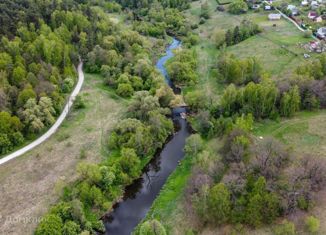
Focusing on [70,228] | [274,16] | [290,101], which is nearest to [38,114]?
[70,228]

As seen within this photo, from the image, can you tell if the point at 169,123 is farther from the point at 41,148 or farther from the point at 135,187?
the point at 41,148

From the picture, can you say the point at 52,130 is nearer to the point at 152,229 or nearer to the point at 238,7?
the point at 152,229

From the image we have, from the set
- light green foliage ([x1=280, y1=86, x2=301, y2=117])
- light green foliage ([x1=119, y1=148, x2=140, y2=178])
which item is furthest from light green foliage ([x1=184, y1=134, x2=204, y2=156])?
light green foliage ([x1=280, y1=86, x2=301, y2=117])

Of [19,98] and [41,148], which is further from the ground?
→ [19,98]

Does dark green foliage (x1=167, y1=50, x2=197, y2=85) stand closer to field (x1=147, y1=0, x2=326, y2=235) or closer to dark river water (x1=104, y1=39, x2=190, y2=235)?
field (x1=147, y1=0, x2=326, y2=235)

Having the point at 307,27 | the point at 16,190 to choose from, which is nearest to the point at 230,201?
the point at 16,190

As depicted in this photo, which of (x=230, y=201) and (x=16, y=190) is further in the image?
(x=16, y=190)

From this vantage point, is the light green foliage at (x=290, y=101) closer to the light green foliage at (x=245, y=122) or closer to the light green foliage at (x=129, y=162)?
the light green foliage at (x=245, y=122)
